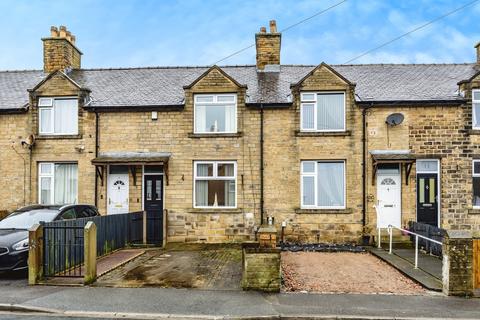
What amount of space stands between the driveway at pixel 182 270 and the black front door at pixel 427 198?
6.72 meters

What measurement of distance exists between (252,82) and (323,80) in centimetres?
324

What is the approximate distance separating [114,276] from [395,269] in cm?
705

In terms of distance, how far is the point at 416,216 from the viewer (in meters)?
15.0

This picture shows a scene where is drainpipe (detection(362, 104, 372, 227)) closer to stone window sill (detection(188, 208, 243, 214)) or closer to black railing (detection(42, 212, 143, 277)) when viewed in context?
stone window sill (detection(188, 208, 243, 214))

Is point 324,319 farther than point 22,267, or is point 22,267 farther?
point 22,267

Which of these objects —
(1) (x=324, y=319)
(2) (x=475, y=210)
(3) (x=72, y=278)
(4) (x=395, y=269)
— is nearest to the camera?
(1) (x=324, y=319)

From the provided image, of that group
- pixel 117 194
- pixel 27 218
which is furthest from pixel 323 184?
pixel 27 218

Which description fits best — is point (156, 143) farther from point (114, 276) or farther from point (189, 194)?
point (114, 276)

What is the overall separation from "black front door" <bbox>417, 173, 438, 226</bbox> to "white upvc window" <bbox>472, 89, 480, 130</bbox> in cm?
240

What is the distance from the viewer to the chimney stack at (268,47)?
724 inches

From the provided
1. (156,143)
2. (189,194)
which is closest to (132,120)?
(156,143)

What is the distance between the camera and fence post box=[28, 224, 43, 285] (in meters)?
8.95

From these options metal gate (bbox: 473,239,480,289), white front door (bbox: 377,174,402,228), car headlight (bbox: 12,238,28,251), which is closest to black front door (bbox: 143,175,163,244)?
car headlight (bbox: 12,238,28,251)

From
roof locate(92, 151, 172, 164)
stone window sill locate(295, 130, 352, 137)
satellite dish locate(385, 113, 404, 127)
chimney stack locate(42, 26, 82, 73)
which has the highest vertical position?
chimney stack locate(42, 26, 82, 73)
